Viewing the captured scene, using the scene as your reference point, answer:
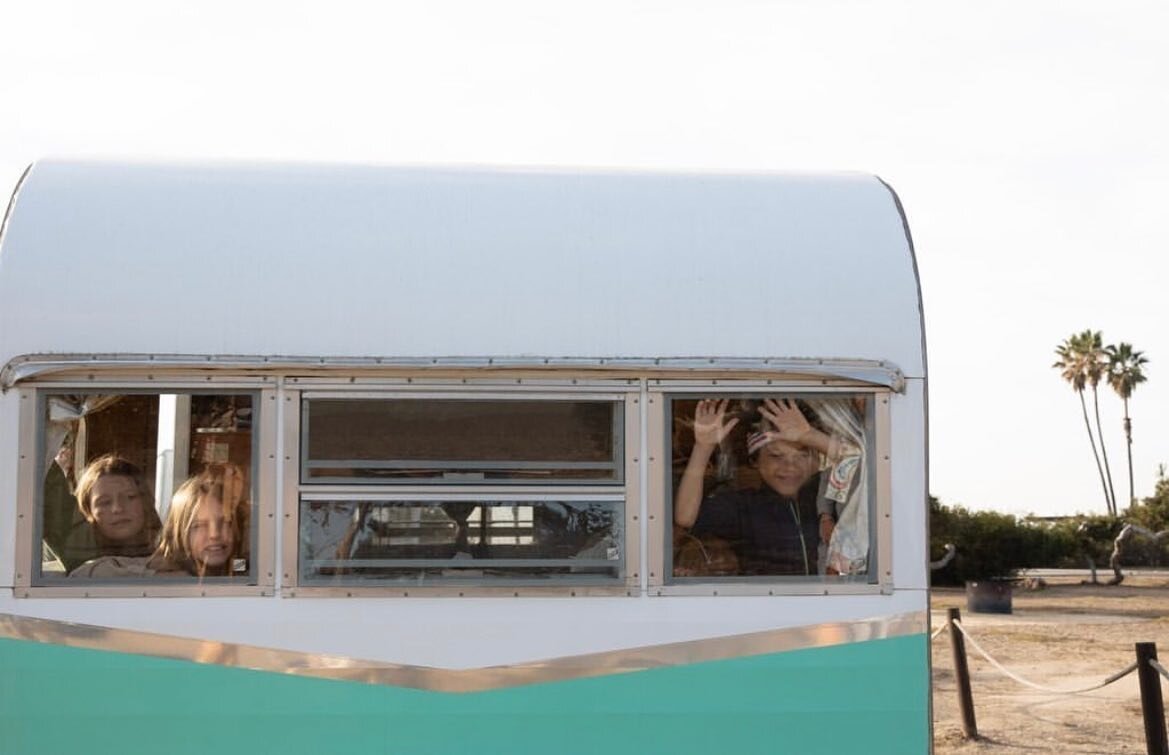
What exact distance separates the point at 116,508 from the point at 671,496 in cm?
203

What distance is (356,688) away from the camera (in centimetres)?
505

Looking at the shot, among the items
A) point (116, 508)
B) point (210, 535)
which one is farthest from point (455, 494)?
point (116, 508)

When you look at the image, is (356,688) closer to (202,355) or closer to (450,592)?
(450,592)

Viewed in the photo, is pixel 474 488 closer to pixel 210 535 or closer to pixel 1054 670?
pixel 210 535

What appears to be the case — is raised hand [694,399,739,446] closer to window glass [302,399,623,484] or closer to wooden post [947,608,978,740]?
window glass [302,399,623,484]

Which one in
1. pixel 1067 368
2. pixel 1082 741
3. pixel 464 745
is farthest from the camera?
pixel 1067 368

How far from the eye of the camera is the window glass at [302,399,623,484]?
16.9ft

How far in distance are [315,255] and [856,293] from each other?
201cm

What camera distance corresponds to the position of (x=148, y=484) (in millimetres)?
5219

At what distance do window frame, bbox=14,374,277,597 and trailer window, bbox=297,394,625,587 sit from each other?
0.44ft

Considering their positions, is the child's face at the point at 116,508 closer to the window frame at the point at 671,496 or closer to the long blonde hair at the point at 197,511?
the long blonde hair at the point at 197,511

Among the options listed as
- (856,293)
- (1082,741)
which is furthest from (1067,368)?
(856,293)

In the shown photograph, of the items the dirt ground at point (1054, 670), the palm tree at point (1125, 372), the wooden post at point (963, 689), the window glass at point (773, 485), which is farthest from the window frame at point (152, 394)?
the palm tree at point (1125, 372)

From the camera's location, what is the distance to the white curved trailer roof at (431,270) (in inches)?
202
